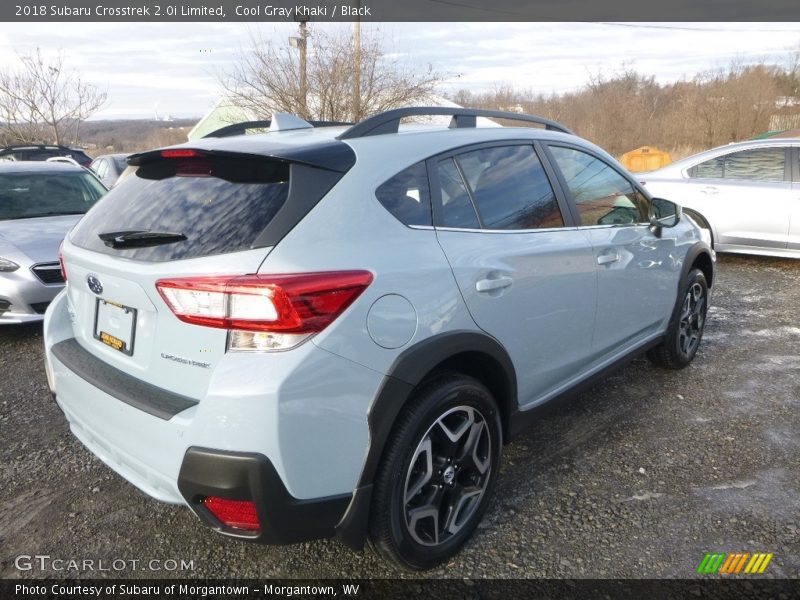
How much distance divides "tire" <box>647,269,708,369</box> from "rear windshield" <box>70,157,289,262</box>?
310cm

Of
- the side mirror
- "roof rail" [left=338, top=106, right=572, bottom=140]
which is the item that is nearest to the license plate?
"roof rail" [left=338, top=106, right=572, bottom=140]

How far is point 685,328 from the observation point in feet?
14.0

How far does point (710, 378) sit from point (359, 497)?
10.7 ft

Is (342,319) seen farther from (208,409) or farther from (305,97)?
(305,97)

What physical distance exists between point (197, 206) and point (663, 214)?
295 cm

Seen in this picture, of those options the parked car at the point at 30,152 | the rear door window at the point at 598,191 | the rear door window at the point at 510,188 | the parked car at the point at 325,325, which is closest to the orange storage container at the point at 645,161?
the parked car at the point at 30,152

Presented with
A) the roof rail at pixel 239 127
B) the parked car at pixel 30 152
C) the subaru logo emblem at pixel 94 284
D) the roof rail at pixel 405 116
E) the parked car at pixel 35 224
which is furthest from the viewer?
the parked car at pixel 30 152

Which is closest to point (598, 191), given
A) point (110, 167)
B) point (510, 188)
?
point (510, 188)

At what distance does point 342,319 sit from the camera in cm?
186

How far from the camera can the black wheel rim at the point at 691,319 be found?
13.8 feet

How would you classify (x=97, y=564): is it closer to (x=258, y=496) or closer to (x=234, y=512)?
(x=234, y=512)

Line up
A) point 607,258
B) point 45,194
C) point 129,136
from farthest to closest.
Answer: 1. point 129,136
2. point 45,194
3. point 607,258

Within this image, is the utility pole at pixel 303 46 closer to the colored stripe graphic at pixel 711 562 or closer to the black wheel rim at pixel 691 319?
the black wheel rim at pixel 691 319

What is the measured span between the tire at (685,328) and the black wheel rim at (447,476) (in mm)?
2186
